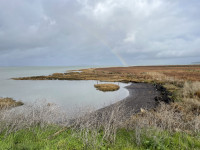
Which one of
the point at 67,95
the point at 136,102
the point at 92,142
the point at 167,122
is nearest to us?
the point at 92,142

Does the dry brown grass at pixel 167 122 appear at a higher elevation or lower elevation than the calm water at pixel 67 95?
higher

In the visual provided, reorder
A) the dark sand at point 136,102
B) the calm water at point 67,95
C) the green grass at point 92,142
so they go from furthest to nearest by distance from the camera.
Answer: the calm water at point 67,95, the dark sand at point 136,102, the green grass at point 92,142

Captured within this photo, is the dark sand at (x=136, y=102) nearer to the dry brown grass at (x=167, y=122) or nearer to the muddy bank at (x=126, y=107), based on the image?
the muddy bank at (x=126, y=107)

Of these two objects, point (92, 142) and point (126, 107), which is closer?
point (92, 142)

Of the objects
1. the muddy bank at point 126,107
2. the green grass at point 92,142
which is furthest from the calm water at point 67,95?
the green grass at point 92,142

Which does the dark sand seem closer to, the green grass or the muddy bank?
the muddy bank

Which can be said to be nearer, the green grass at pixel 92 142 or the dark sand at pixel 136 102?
the green grass at pixel 92 142

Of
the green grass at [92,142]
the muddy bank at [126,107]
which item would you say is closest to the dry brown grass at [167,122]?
the green grass at [92,142]

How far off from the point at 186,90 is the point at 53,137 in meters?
20.2

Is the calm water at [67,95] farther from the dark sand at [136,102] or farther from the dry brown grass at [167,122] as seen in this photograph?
the dry brown grass at [167,122]

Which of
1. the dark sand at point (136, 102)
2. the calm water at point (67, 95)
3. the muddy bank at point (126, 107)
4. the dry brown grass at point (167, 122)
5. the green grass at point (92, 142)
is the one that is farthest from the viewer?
the calm water at point (67, 95)

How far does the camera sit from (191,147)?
5.72 metres

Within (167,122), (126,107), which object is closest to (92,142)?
(167,122)

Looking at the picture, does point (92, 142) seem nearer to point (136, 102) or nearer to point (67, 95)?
point (136, 102)
